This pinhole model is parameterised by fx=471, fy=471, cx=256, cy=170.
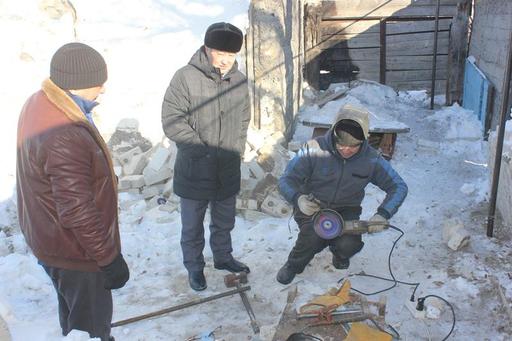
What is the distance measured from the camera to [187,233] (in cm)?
431

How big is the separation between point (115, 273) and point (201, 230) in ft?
5.19

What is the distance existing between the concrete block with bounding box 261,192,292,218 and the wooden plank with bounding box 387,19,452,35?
6.91m

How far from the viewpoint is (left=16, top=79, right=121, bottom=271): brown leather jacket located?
8.38 feet

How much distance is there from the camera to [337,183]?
4.23 m

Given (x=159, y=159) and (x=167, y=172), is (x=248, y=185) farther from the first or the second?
(x=159, y=159)

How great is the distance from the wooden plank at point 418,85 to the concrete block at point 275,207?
266 inches

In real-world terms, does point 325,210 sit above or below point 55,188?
below

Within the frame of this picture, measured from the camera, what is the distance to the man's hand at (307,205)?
3982 millimetres

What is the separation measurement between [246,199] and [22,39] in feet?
14.7

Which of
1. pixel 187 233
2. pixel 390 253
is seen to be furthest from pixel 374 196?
pixel 187 233

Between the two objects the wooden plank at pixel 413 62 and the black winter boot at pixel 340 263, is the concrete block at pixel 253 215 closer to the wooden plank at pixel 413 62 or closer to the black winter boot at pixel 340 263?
the black winter boot at pixel 340 263

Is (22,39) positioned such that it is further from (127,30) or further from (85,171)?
(85,171)

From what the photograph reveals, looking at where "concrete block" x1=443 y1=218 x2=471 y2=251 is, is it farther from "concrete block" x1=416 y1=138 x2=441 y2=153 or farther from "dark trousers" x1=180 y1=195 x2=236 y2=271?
"concrete block" x1=416 y1=138 x2=441 y2=153

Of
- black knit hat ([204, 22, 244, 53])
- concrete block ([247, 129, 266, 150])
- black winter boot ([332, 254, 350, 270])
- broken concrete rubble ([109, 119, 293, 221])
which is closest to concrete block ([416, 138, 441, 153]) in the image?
broken concrete rubble ([109, 119, 293, 221])
